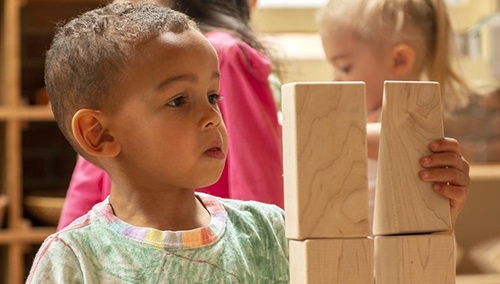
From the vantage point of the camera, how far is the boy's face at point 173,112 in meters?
1.00

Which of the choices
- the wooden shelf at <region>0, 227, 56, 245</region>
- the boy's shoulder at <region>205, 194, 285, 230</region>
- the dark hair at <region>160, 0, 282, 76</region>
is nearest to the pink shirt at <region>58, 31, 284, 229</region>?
the dark hair at <region>160, 0, 282, 76</region>

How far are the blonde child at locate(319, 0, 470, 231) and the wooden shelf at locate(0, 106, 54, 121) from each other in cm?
127

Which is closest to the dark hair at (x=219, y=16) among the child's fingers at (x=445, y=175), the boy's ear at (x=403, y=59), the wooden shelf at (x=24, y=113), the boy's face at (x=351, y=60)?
the boy's face at (x=351, y=60)

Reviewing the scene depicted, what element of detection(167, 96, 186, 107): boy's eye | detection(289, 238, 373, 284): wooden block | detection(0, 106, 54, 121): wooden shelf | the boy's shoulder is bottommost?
detection(289, 238, 373, 284): wooden block

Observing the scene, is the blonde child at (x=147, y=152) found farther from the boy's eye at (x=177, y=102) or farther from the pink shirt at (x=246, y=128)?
the pink shirt at (x=246, y=128)

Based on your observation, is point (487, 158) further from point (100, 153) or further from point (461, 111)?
point (100, 153)

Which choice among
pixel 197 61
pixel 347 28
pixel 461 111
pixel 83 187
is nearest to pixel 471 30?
pixel 461 111

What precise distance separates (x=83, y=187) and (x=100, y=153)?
19.7 inches

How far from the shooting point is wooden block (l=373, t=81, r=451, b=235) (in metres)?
0.89

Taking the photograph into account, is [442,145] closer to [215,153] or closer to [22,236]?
[215,153]

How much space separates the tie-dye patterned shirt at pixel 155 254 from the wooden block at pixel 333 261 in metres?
0.16

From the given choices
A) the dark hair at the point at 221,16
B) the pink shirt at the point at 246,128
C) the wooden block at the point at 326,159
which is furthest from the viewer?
the dark hair at the point at 221,16

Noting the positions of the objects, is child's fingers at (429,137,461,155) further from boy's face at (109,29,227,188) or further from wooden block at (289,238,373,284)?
boy's face at (109,29,227,188)

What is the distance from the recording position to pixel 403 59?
6.14ft
